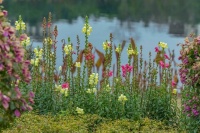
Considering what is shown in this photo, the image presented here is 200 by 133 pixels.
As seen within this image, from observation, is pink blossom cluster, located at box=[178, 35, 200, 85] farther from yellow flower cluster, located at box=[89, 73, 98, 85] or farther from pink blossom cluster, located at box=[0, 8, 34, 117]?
pink blossom cluster, located at box=[0, 8, 34, 117]

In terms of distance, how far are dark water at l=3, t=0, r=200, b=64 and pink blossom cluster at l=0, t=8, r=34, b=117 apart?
1133 cm

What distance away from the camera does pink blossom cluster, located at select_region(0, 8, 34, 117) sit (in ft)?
11.6

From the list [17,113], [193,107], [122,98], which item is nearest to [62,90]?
[122,98]

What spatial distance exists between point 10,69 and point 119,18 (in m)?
22.2

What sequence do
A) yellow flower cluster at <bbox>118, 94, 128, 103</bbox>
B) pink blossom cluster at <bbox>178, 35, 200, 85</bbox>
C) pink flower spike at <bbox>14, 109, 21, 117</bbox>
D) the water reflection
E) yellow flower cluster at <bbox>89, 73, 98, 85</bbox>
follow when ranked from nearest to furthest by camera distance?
pink flower spike at <bbox>14, 109, 21, 117</bbox>
pink blossom cluster at <bbox>178, 35, 200, 85</bbox>
yellow flower cluster at <bbox>118, 94, 128, 103</bbox>
yellow flower cluster at <bbox>89, 73, 98, 85</bbox>
the water reflection

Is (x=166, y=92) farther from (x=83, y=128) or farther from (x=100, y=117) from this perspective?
(x=83, y=128)

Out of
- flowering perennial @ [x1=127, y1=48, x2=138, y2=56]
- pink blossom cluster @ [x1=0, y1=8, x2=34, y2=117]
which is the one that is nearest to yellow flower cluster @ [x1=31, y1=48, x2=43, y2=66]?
flowering perennial @ [x1=127, y1=48, x2=138, y2=56]

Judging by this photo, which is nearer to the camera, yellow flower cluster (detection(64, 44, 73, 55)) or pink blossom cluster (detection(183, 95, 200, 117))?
pink blossom cluster (detection(183, 95, 200, 117))

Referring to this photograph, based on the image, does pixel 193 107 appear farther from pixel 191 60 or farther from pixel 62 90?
pixel 62 90

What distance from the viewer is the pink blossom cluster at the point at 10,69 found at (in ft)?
11.6

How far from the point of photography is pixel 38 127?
635 cm

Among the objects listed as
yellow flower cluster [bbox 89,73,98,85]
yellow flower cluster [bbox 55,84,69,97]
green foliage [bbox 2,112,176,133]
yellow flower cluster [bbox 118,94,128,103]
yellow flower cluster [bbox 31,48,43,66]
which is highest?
yellow flower cluster [bbox 31,48,43,66]

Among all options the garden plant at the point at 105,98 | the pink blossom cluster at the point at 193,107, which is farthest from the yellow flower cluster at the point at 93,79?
the pink blossom cluster at the point at 193,107

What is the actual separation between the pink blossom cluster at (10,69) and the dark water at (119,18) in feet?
37.2
